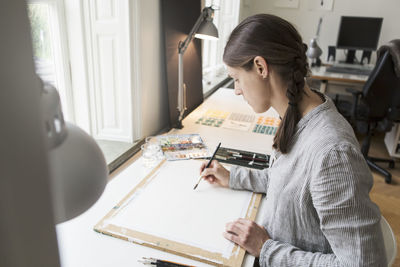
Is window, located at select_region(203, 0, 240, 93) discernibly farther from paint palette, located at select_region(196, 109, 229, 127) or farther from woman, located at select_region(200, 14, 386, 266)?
woman, located at select_region(200, 14, 386, 266)

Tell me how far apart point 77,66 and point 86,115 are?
222mm

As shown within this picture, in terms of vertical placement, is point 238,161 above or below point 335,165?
below

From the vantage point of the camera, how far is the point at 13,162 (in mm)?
146

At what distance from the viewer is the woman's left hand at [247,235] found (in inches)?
36.0

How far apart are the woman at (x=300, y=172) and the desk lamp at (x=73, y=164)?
24.3 inches

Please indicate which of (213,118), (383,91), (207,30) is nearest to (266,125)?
(213,118)

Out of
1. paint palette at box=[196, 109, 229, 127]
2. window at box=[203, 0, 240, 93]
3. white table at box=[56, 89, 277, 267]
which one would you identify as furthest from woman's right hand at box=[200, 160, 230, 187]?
window at box=[203, 0, 240, 93]

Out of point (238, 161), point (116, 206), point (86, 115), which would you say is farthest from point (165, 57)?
point (116, 206)

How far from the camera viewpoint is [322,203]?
2.56 feet

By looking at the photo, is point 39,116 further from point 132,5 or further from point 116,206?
point 132,5

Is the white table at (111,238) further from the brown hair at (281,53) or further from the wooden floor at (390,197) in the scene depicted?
the wooden floor at (390,197)

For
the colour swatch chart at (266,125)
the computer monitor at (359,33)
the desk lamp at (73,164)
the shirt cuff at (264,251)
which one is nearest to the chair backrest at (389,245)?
the shirt cuff at (264,251)

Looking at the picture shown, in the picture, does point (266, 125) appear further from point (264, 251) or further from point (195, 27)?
point (264, 251)

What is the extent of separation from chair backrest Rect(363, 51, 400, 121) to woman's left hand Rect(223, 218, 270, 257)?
2.18 meters
